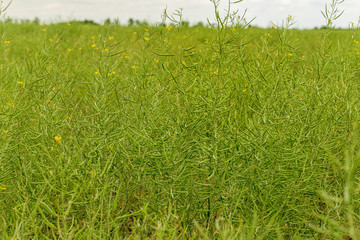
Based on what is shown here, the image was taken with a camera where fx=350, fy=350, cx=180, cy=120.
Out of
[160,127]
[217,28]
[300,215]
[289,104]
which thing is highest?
[217,28]

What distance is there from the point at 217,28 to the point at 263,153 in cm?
75

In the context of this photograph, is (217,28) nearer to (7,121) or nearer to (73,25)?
(7,121)

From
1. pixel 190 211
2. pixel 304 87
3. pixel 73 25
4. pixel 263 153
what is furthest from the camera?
pixel 73 25

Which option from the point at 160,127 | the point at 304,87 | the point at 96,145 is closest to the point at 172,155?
the point at 160,127

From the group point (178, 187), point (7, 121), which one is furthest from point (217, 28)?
point (7, 121)

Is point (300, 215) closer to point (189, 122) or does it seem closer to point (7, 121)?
point (189, 122)

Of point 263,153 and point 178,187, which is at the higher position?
point 263,153

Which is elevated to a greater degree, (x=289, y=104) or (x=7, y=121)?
(x=289, y=104)

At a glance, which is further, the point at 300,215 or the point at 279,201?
the point at 300,215

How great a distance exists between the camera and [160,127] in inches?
78.4

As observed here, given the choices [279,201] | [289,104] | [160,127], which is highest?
[289,104]

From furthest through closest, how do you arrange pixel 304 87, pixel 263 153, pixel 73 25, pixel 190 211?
pixel 73 25
pixel 304 87
pixel 190 211
pixel 263 153

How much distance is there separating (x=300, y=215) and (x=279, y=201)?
0.28 meters

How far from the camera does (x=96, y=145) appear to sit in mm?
2139
